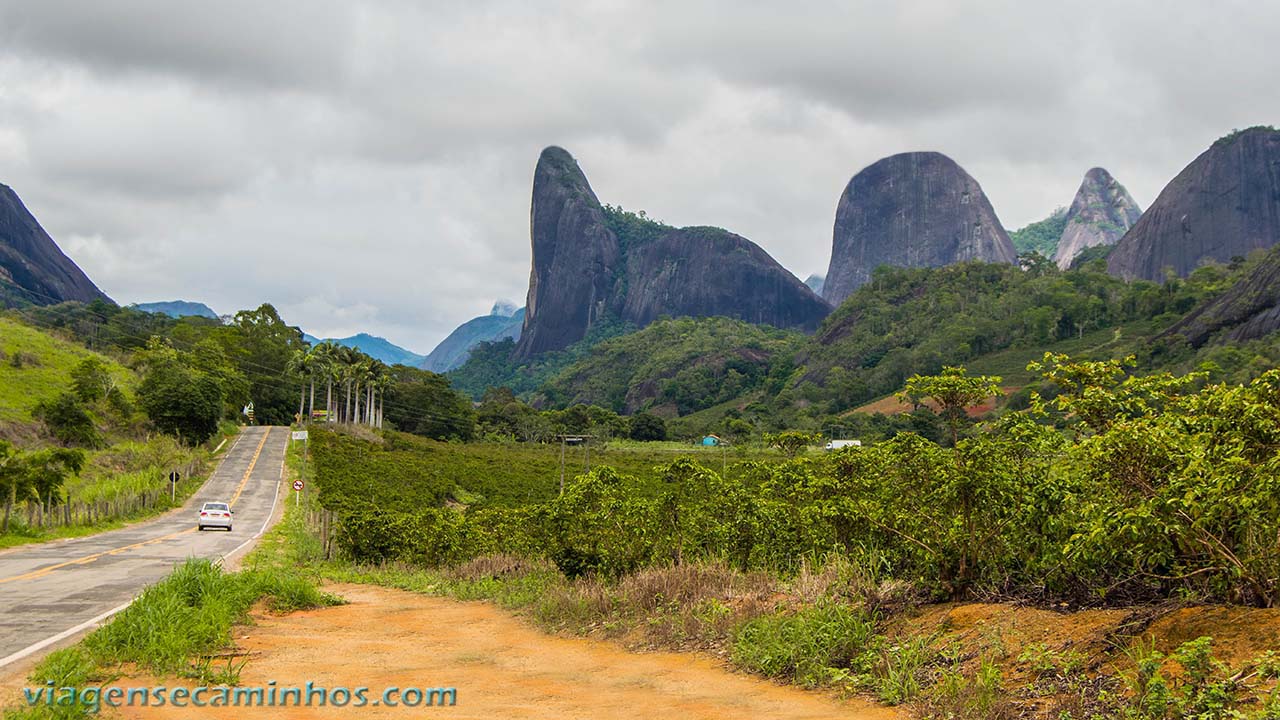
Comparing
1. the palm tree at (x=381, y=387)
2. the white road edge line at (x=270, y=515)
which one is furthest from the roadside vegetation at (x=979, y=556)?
the palm tree at (x=381, y=387)

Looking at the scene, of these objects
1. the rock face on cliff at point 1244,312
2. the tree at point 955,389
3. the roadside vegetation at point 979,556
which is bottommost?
the roadside vegetation at point 979,556

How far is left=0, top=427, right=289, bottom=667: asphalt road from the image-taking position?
948cm

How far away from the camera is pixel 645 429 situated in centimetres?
10894

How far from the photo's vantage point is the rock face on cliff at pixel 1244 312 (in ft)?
265

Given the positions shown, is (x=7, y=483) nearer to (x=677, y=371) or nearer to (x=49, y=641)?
(x=49, y=641)

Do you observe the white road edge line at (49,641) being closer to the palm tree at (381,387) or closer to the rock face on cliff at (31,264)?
the palm tree at (381,387)

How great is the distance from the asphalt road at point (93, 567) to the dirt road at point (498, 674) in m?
2.04

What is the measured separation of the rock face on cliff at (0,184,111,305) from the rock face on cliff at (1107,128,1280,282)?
205 m

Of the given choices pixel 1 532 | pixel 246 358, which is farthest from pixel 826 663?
pixel 246 358

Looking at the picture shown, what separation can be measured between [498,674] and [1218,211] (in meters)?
189

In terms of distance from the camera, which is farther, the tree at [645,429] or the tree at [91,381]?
the tree at [645,429]

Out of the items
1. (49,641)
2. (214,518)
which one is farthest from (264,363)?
(49,641)

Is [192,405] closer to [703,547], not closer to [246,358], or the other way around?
[246,358]

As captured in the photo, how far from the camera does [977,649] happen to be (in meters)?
6.93
